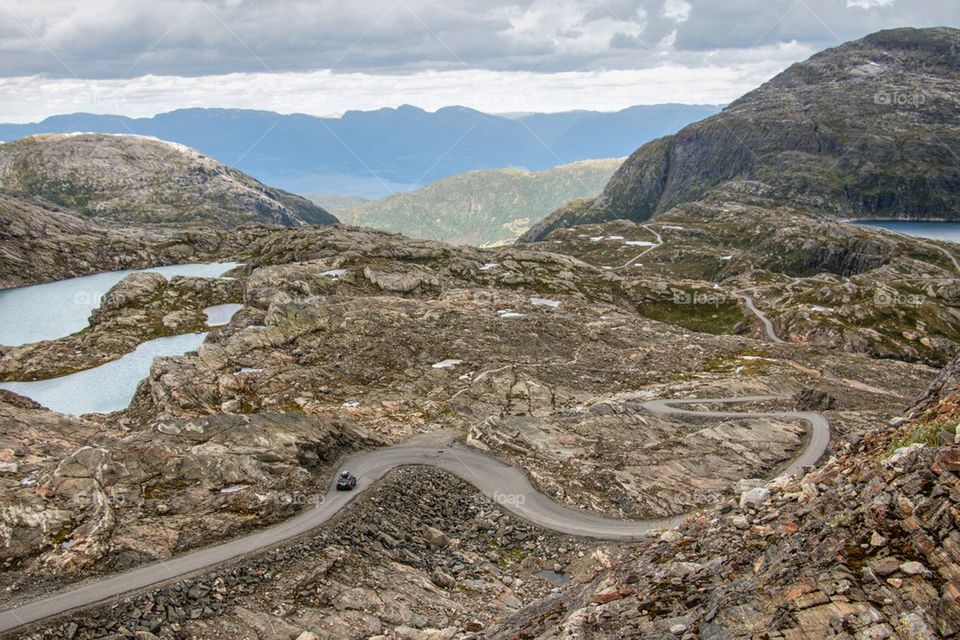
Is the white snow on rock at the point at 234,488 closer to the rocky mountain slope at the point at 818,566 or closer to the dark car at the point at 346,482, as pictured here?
the dark car at the point at 346,482

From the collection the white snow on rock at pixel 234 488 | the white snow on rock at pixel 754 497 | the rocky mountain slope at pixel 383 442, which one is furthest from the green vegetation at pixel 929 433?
Answer: the white snow on rock at pixel 234 488

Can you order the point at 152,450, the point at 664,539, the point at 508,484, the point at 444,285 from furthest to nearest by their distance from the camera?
the point at 444,285 → the point at 508,484 → the point at 152,450 → the point at 664,539

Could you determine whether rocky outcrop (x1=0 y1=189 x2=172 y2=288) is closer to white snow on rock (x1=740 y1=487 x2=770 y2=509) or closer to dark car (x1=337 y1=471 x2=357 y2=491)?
dark car (x1=337 y1=471 x2=357 y2=491)

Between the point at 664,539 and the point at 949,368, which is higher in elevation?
the point at 949,368

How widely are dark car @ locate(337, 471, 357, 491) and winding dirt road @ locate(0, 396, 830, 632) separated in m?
0.51

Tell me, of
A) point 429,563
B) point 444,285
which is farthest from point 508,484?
point 444,285

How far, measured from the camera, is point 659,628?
20047 mm

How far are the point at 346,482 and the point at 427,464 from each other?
898cm

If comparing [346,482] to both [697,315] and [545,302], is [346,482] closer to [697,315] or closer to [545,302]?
[545,302]

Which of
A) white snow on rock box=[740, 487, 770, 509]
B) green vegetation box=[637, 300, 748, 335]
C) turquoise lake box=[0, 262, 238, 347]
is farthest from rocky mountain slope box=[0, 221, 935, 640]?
green vegetation box=[637, 300, 748, 335]

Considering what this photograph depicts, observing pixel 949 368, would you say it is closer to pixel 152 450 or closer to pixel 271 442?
pixel 271 442

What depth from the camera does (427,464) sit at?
5231 centimetres

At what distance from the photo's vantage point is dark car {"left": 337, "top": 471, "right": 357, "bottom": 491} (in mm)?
45031

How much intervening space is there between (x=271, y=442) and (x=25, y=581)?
18558 millimetres
